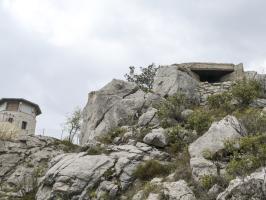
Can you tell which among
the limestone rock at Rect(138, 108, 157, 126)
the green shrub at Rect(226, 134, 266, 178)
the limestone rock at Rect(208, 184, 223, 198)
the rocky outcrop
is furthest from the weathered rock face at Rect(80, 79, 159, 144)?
the limestone rock at Rect(208, 184, 223, 198)

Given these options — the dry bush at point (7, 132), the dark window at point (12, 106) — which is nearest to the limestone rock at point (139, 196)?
the dry bush at point (7, 132)

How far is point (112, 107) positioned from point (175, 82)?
4.41m

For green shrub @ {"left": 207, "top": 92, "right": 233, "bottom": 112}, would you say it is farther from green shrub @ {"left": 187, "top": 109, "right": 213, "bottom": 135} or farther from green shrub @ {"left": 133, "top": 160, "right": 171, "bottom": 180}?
green shrub @ {"left": 133, "top": 160, "right": 171, "bottom": 180}

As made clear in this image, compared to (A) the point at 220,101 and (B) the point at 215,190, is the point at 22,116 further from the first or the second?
(B) the point at 215,190

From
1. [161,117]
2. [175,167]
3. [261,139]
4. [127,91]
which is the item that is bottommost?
[175,167]

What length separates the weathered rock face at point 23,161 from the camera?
82.9 ft

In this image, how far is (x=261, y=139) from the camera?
16312 mm

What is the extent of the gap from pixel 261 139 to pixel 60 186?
868cm

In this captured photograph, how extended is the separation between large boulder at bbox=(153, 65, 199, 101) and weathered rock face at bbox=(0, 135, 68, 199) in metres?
8.95

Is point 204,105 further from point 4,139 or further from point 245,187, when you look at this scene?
point 4,139

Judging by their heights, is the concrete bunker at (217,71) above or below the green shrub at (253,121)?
above

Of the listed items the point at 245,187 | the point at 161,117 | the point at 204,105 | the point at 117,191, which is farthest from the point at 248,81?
the point at 245,187

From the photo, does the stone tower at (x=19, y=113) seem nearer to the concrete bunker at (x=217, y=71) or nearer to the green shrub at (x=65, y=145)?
the green shrub at (x=65, y=145)

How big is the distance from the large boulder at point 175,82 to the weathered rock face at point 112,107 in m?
1.22
